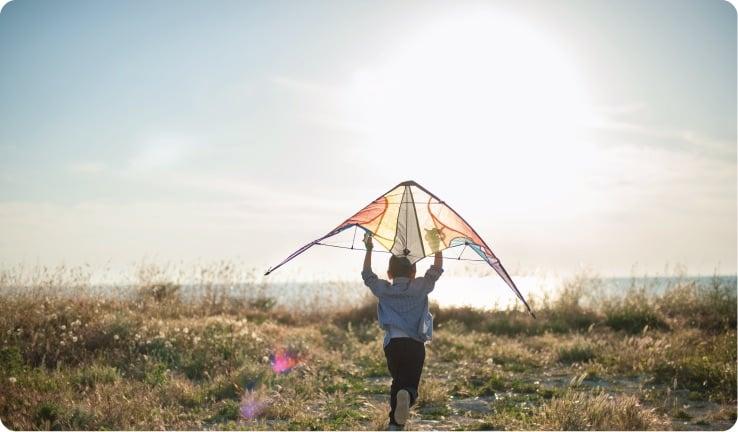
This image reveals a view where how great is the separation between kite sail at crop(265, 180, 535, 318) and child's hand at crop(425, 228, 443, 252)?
0.04 feet

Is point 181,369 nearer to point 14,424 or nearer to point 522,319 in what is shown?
point 14,424

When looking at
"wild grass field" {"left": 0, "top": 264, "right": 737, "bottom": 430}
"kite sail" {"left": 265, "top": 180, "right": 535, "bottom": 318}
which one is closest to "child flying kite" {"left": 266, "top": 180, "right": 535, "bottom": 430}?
"kite sail" {"left": 265, "top": 180, "right": 535, "bottom": 318}

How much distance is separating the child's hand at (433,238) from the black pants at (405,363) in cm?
124

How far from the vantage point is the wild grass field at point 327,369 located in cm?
719

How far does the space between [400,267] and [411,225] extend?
78 cm

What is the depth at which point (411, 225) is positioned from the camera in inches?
293

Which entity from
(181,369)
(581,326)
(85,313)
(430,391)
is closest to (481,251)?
(430,391)

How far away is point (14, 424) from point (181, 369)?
274 cm

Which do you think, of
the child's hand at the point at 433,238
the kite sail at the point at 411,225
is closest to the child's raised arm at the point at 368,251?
the kite sail at the point at 411,225

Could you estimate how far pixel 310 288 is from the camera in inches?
688

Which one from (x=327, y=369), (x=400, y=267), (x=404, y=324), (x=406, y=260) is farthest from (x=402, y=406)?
(x=327, y=369)

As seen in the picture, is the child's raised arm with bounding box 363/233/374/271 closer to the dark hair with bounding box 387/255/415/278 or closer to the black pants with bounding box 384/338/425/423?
the dark hair with bounding box 387/255/415/278

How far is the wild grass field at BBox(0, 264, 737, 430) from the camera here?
7.19 meters

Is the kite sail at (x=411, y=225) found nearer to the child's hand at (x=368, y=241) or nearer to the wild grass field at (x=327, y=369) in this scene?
the child's hand at (x=368, y=241)
